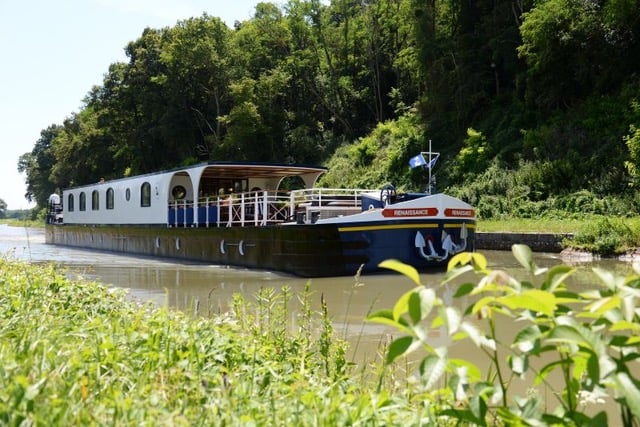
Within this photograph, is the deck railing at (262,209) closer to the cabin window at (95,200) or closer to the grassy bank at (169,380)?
the cabin window at (95,200)

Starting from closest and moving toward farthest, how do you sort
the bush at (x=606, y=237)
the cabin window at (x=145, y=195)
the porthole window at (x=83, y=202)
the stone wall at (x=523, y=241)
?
the bush at (x=606, y=237) → the stone wall at (x=523, y=241) → the cabin window at (x=145, y=195) → the porthole window at (x=83, y=202)

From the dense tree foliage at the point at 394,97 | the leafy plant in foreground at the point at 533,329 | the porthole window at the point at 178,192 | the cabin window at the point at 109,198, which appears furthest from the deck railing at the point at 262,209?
the leafy plant in foreground at the point at 533,329

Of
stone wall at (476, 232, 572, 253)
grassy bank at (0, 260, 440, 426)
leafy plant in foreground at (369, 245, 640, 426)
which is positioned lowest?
stone wall at (476, 232, 572, 253)

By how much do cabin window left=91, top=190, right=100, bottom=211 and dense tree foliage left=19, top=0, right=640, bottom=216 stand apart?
15550 millimetres

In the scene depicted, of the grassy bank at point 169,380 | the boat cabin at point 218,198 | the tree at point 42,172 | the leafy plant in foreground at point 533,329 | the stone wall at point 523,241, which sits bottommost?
the stone wall at point 523,241

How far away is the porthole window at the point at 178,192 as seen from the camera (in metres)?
21.0

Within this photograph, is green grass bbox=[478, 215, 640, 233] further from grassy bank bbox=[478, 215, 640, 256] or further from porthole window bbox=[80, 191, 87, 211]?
porthole window bbox=[80, 191, 87, 211]

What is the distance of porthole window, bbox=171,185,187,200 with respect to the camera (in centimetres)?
2105

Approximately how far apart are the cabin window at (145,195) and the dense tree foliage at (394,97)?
46.4 feet

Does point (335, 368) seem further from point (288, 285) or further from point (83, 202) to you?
point (83, 202)

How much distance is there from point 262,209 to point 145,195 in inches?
311

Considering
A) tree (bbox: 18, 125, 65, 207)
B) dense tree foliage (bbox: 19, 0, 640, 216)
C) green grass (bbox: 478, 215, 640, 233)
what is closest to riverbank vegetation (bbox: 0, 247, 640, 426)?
green grass (bbox: 478, 215, 640, 233)

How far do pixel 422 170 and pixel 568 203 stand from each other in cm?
1038

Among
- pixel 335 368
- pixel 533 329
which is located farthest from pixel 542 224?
pixel 533 329
